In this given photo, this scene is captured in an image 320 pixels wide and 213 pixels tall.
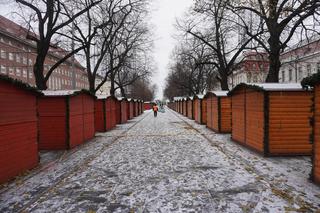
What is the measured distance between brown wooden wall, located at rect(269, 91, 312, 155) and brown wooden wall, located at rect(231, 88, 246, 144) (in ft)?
7.97

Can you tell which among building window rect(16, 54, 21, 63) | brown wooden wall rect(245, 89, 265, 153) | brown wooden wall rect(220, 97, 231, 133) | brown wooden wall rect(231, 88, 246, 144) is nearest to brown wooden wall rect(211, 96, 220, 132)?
brown wooden wall rect(220, 97, 231, 133)

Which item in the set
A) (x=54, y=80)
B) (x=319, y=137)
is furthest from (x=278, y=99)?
(x=54, y=80)

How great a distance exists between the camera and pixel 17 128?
7832 millimetres

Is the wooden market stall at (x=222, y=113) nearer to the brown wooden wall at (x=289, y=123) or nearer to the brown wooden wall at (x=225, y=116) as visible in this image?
the brown wooden wall at (x=225, y=116)

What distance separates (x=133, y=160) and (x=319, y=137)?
18.3ft

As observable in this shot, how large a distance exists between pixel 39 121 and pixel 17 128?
14.0 ft

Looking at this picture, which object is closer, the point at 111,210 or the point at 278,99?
the point at 111,210

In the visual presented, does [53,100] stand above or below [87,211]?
above

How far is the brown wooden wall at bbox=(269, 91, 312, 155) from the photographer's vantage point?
9523mm

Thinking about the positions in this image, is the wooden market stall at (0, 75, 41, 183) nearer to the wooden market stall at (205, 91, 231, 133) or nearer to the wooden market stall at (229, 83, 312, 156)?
the wooden market stall at (229, 83, 312, 156)

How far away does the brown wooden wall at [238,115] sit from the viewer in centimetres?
1216

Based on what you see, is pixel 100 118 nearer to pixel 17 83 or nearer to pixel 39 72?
pixel 39 72

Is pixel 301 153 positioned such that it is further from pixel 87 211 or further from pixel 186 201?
pixel 87 211

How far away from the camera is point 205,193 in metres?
5.99
